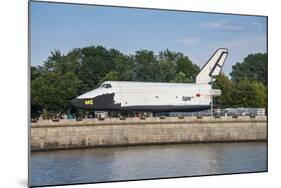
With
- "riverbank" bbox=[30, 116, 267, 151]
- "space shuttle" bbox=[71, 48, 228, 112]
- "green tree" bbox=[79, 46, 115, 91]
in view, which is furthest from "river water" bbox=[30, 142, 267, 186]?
"green tree" bbox=[79, 46, 115, 91]

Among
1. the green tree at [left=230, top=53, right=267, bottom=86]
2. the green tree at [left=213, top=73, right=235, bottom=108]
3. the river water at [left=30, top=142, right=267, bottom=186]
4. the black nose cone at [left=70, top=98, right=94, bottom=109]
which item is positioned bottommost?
the river water at [left=30, top=142, right=267, bottom=186]

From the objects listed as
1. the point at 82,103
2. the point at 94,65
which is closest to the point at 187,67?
the point at 94,65

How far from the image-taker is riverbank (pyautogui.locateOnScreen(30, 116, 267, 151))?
7.18m

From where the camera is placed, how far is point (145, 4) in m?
7.53

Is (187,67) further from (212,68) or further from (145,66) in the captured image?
(145,66)

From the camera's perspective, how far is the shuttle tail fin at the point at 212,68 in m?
7.75

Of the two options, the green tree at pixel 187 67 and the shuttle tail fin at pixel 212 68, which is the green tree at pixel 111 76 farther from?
the shuttle tail fin at pixel 212 68

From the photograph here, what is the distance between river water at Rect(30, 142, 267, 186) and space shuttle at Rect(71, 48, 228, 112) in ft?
1.59

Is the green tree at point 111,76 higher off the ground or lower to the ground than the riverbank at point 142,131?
higher

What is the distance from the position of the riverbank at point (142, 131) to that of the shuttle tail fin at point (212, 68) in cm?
51

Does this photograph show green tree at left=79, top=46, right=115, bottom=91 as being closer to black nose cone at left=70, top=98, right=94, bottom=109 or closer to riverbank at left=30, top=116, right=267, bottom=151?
black nose cone at left=70, top=98, right=94, bottom=109

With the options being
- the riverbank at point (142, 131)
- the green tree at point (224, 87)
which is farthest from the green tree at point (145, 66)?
the green tree at point (224, 87)

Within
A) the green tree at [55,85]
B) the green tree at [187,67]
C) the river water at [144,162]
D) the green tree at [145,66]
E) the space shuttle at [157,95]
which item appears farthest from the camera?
the green tree at [187,67]

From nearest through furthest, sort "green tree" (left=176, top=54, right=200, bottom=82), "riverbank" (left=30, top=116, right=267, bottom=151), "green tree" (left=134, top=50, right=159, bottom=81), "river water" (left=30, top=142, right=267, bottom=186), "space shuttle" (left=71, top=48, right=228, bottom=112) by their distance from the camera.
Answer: "river water" (left=30, top=142, right=267, bottom=186) → "riverbank" (left=30, top=116, right=267, bottom=151) → "space shuttle" (left=71, top=48, right=228, bottom=112) → "green tree" (left=134, top=50, right=159, bottom=81) → "green tree" (left=176, top=54, right=200, bottom=82)
